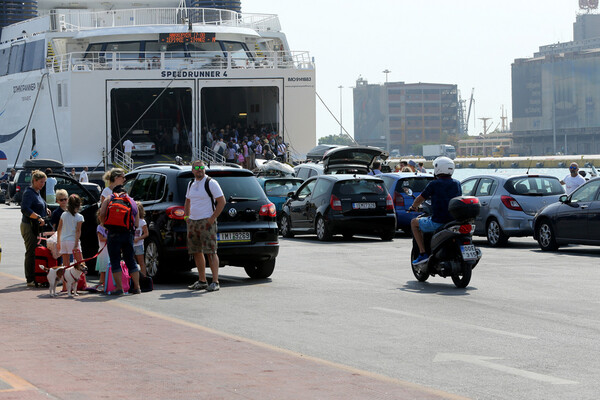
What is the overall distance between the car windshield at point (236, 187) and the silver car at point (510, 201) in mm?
7840

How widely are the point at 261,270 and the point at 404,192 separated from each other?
10.1 m

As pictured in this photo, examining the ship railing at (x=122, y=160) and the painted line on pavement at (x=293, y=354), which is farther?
the ship railing at (x=122, y=160)

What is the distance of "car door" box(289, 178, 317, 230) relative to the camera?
23.2 meters

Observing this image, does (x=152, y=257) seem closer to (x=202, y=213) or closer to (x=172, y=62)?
(x=202, y=213)

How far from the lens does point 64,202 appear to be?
1308 centimetres

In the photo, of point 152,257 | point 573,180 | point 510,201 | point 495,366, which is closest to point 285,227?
point 510,201

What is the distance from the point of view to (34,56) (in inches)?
1965

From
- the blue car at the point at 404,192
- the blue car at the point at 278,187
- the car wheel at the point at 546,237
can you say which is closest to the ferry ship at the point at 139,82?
the blue car at the point at 278,187

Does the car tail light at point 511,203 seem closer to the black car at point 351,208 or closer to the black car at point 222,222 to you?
the black car at point 351,208

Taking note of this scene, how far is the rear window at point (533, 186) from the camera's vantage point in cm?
2085

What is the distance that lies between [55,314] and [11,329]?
1194mm

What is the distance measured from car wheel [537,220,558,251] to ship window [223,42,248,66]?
2824 centimetres

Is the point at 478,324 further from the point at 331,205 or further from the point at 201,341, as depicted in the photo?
the point at 331,205

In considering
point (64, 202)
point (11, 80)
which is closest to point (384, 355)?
point (64, 202)
